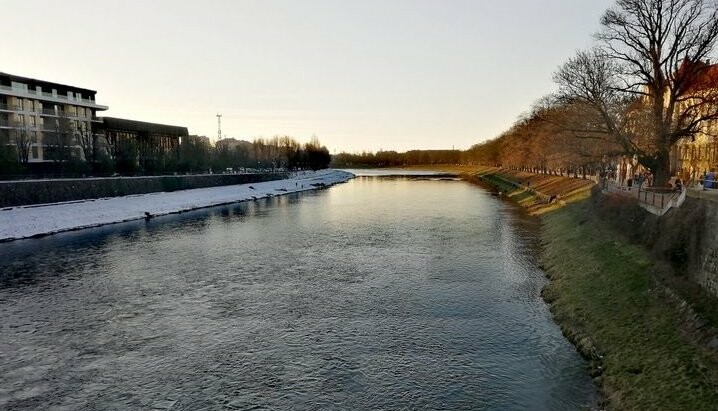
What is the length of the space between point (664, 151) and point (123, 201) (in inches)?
2397

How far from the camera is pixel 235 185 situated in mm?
98500

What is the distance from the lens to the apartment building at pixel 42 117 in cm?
7669

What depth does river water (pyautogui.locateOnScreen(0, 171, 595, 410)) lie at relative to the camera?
1381cm

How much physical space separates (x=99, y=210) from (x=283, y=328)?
44981 mm

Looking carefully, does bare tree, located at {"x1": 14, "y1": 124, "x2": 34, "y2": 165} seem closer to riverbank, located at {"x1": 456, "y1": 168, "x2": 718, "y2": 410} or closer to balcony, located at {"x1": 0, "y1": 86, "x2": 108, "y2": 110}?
balcony, located at {"x1": 0, "y1": 86, "x2": 108, "y2": 110}

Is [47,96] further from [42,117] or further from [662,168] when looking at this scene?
[662,168]

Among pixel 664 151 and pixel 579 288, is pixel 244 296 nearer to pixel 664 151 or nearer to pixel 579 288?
pixel 579 288

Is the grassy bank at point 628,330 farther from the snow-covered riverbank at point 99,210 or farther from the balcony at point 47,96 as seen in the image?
the balcony at point 47,96

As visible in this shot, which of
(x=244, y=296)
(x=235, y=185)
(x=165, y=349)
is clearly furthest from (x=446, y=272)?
(x=235, y=185)

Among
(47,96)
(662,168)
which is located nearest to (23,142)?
(47,96)

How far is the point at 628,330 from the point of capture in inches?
631

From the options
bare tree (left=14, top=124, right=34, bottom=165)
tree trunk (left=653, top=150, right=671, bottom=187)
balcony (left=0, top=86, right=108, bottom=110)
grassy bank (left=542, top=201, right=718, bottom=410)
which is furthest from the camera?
balcony (left=0, top=86, right=108, bottom=110)

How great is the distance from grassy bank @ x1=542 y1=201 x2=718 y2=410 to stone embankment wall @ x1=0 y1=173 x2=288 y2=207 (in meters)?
54.5

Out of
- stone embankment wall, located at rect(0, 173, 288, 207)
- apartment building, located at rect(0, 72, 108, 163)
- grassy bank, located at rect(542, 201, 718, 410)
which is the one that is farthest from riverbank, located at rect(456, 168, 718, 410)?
apartment building, located at rect(0, 72, 108, 163)
